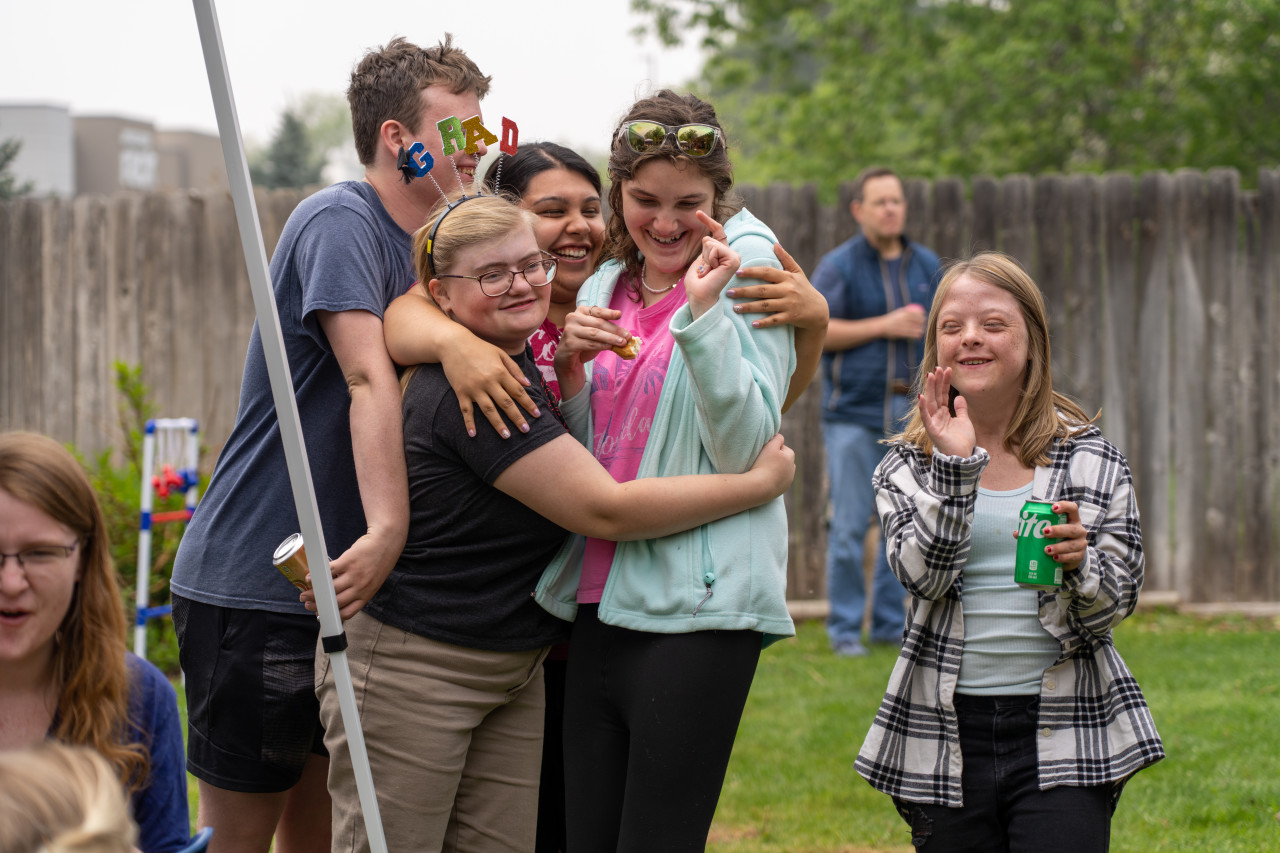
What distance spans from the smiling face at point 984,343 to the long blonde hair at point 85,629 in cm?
178

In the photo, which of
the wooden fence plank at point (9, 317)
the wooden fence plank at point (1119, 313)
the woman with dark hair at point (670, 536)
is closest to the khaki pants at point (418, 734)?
the woman with dark hair at point (670, 536)

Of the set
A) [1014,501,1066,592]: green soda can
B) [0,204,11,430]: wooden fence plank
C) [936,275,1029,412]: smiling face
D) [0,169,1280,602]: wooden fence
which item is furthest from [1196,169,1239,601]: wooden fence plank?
[0,204,11,430]: wooden fence plank

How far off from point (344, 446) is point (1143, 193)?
5.85m

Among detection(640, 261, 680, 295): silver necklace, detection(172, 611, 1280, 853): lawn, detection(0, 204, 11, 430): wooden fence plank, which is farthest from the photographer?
detection(0, 204, 11, 430): wooden fence plank

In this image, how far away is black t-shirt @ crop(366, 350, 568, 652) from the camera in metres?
2.19

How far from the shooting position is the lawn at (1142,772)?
377cm

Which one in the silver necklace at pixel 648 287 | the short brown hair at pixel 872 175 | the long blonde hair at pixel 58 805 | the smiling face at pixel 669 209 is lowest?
the long blonde hair at pixel 58 805

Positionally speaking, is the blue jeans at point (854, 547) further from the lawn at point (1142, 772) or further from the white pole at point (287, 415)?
the white pole at point (287, 415)

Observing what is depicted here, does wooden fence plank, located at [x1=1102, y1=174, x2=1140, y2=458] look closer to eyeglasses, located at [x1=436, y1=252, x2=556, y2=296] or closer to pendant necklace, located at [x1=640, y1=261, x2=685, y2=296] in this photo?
pendant necklace, located at [x1=640, y1=261, x2=685, y2=296]

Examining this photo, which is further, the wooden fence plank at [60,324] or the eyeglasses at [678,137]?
the wooden fence plank at [60,324]

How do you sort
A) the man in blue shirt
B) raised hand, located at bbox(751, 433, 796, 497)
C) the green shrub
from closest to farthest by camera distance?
raised hand, located at bbox(751, 433, 796, 497), the green shrub, the man in blue shirt

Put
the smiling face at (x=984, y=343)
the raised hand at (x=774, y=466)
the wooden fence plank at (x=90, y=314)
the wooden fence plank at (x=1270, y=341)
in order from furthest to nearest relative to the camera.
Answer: the wooden fence plank at (x=90, y=314) < the wooden fence plank at (x=1270, y=341) < the smiling face at (x=984, y=343) < the raised hand at (x=774, y=466)

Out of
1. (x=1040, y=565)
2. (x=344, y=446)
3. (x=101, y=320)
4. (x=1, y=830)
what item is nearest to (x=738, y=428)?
(x=1040, y=565)

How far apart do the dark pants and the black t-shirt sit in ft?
3.22
